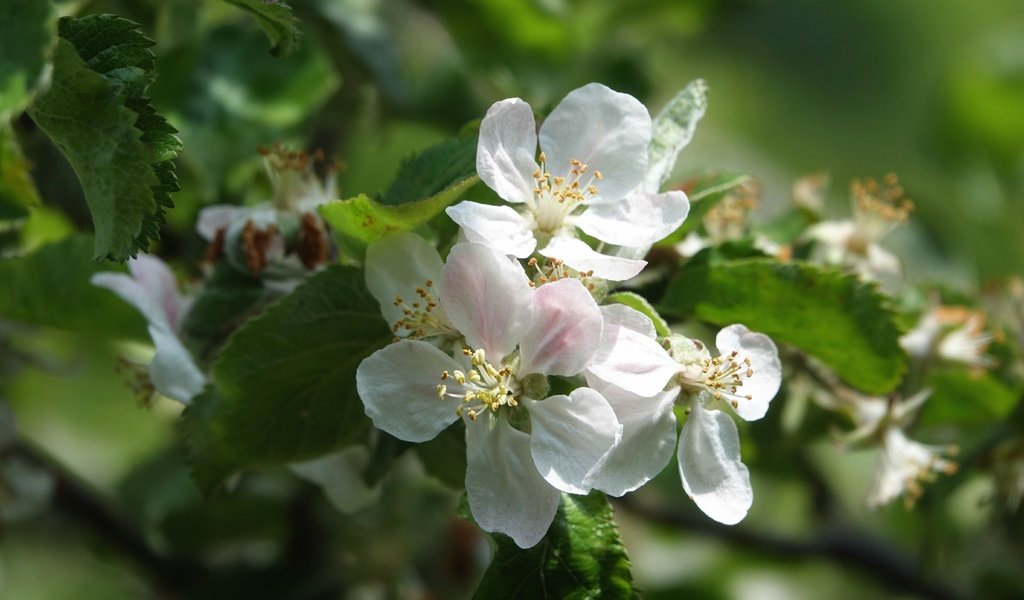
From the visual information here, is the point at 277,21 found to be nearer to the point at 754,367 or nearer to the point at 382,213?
the point at 382,213

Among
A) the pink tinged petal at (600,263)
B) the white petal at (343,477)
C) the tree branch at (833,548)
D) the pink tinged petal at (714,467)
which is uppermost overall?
the pink tinged petal at (600,263)

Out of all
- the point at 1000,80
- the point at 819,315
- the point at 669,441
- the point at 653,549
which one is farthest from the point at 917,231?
the point at 669,441

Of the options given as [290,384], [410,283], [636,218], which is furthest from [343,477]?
[636,218]

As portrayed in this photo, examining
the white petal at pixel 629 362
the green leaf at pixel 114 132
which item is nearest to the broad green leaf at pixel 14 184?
the green leaf at pixel 114 132

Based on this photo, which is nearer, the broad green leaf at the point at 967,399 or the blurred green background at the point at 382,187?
the broad green leaf at the point at 967,399

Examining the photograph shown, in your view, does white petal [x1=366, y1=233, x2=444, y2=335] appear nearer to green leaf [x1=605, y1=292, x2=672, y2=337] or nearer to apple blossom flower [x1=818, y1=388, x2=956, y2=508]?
green leaf [x1=605, y1=292, x2=672, y2=337]

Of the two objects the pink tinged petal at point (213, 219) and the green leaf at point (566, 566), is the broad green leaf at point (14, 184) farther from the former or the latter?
the green leaf at point (566, 566)

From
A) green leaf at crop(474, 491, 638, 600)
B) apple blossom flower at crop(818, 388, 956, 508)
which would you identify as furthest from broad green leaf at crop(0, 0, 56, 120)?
apple blossom flower at crop(818, 388, 956, 508)
